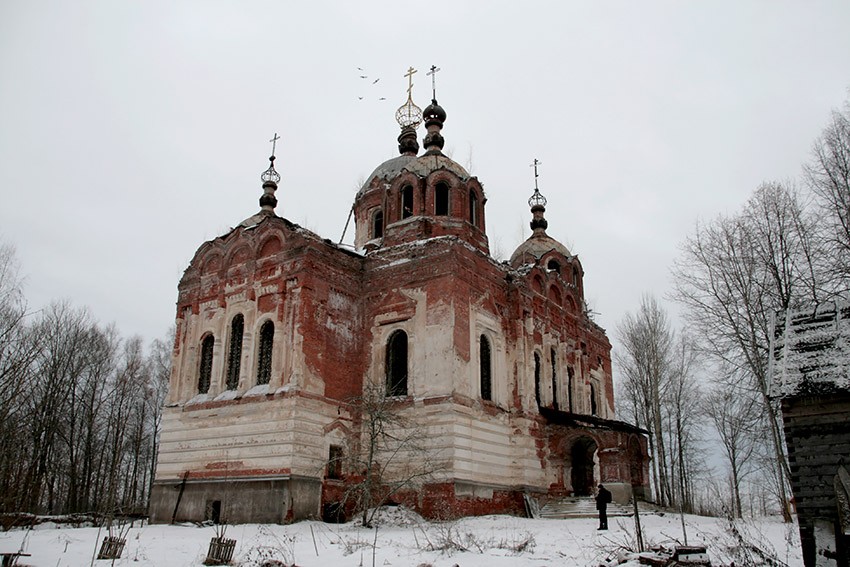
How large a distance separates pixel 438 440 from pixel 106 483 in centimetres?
2450

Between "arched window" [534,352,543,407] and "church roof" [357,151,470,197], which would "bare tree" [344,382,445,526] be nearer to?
"arched window" [534,352,543,407]

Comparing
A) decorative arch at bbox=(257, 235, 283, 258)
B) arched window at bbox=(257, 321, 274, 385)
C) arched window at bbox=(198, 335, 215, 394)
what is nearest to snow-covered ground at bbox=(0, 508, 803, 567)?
arched window at bbox=(257, 321, 274, 385)

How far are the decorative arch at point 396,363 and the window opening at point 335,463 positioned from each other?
7.43 feet

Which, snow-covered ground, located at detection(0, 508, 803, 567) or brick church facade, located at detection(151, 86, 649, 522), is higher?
brick church facade, located at detection(151, 86, 649, 522)

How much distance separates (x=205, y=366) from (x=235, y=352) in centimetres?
149

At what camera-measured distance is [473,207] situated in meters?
25.0

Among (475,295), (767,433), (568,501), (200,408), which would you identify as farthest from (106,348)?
(767,433)

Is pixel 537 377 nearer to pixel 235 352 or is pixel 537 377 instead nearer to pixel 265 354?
pixel 265 354

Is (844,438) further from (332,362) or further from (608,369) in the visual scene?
(608,369)

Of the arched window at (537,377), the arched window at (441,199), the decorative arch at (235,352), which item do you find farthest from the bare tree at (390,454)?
the arched window at (441,199)

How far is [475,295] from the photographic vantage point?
69.3 feet

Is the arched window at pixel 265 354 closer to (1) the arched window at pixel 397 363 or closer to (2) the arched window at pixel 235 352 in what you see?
(2) the arched window at pixel 235 352

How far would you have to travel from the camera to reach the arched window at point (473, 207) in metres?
24.8

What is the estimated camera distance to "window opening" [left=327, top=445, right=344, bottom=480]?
19.3 m
